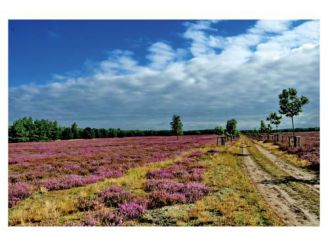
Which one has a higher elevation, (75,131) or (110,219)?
(75,131)

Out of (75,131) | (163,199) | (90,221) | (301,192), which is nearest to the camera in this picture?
(90,221)

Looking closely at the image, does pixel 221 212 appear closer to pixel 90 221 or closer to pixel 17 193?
pixel 90 221

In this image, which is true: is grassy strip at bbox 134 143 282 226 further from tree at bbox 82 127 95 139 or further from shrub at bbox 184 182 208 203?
tree at bbox 82 127 95 139

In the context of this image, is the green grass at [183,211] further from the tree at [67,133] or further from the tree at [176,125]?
the tree at [67,133]

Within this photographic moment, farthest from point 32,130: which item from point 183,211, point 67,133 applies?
point 183,211

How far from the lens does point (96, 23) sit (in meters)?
12.5

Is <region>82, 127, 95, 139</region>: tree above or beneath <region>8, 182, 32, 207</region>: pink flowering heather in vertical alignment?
above

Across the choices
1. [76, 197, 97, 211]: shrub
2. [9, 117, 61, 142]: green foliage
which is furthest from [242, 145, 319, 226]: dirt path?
[9, 117, 61, 142]: green foliage

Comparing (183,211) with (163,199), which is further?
(163,199)
